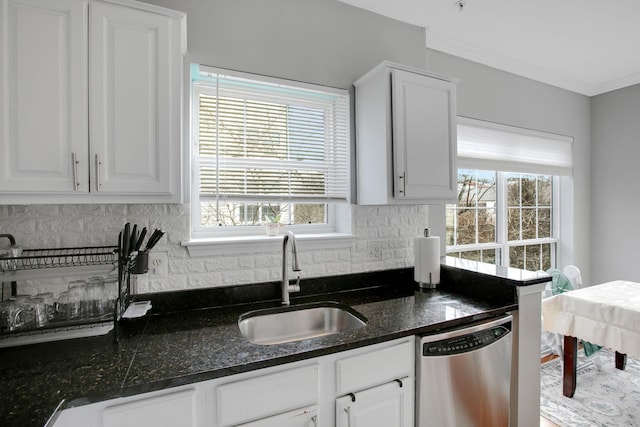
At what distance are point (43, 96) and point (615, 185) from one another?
462 cm

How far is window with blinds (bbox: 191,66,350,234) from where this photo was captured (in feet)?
5.73

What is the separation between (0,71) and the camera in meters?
1.08

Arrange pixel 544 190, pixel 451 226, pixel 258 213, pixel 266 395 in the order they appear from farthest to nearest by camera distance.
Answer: pixel 544 190
pixel 451 226
pixel 258 213
pixel 266 395

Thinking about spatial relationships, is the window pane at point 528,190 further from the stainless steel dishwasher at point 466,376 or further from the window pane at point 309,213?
the window pane at point 309,213

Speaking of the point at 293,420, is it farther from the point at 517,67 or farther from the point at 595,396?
the point at 517,67

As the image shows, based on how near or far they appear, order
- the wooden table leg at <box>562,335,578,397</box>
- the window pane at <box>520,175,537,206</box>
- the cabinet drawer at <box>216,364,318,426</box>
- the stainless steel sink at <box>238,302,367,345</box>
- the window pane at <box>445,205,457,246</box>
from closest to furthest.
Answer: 1. the cabinet drawer at <box>216,364,318,426</box>
2. the stainless steel sink at <box>238,302,367,345</box>
3. the wooden table leg at <box>562,335,578,397</box>
4. the window pane at <box>445,205,457,246</box>
5. the window pane at <box>520,175,537,206</box>

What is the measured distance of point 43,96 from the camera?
3.72 feet

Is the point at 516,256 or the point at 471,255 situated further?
the point at 516,256

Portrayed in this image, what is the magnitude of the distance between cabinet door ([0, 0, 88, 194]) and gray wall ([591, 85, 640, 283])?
450 centimetres

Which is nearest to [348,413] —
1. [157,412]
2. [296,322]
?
[296,322]

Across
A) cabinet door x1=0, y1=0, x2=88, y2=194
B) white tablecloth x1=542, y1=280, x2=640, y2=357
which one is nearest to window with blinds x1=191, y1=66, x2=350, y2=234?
cabinet door x1=0, y1=0, x2=88, y2=194

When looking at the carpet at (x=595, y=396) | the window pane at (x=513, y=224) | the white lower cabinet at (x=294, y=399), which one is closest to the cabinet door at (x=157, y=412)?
the white lower cabinet at (x=294, y=399)

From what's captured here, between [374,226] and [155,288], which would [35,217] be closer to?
[155,288]

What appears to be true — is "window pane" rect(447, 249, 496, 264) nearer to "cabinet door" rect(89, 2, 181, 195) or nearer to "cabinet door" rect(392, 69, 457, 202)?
"cabinet door" rect(392, 69, 457, 202)
